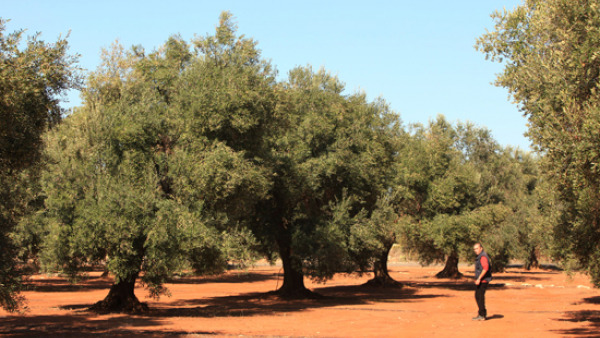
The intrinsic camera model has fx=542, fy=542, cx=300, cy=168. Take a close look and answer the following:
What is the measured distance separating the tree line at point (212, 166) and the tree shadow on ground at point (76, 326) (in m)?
1.41

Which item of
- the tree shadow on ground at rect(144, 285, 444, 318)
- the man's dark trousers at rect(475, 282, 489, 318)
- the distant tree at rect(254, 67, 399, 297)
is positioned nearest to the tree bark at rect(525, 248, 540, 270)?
the tree shadow on ground at rect(144, 285, 444, 318)

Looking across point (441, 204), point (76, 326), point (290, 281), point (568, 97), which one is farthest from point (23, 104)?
point (441, 204)

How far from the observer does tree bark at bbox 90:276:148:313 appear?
21.4 meters

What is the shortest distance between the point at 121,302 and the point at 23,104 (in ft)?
39.2

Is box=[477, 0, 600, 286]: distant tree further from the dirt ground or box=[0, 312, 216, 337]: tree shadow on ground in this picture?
box=[0, 312, 216, 337]: tree shadow on ground

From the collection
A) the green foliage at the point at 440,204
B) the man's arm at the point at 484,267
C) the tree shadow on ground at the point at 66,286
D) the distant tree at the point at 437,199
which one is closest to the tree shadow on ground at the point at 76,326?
the man's arm at the point at 484,267

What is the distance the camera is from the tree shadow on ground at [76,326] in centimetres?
1536

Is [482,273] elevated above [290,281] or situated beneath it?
elevated above

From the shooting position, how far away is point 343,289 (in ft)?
124

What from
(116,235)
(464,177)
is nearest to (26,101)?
(116,235)

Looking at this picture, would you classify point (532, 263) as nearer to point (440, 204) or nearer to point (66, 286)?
point (440, 204)

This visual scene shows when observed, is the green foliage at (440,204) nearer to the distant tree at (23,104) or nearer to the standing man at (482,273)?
the standing man at (482,273)

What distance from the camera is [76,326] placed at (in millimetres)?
17016

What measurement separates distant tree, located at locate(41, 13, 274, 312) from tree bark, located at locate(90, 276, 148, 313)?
1.6 inches
